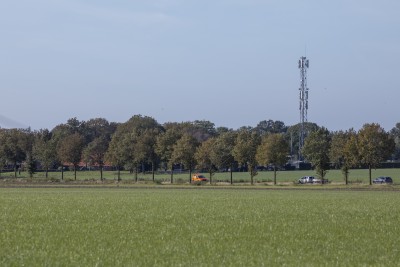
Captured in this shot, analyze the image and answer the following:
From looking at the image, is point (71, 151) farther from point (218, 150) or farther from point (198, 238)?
point (198, 238)

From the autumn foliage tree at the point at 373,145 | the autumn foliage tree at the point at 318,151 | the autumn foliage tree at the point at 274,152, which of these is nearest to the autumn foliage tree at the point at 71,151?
the autumn foliage tree at the point at 274,152

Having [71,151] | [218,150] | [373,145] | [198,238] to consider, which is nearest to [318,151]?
[373,145]

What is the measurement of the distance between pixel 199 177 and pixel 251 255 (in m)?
113

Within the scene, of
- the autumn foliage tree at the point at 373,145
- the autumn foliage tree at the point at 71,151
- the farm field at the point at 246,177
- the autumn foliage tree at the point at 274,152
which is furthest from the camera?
the autumn foliage tree at the point at 71,151

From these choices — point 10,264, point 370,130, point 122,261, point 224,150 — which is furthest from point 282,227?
point 224,150

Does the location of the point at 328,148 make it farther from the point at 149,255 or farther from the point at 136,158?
the point at 149,255

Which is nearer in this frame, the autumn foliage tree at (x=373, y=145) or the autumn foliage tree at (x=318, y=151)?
the autumn foliage tree at (x=373, y=145)

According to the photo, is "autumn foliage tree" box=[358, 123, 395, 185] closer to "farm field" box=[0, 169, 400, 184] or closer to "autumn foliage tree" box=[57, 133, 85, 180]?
"farm field" box=[0, 169, 400, 184]

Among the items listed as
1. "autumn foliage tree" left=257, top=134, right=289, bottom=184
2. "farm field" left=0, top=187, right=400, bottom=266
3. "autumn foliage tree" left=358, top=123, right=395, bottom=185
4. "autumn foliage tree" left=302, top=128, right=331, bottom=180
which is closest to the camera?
"farm field" left=0, top=187, right=400, bottom=266

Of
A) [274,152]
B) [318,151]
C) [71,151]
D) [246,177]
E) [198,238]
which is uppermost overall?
[71,151]

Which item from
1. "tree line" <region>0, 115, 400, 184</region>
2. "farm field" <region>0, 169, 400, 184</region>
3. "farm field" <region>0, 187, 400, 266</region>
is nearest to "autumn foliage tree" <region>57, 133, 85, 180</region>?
"tree line" <region>0, 115, 400, 184</region>

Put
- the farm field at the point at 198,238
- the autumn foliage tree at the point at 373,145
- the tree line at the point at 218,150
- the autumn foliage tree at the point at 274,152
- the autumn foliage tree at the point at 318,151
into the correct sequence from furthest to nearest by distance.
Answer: the autumn foliage tree at the point at 274,152, the autumn foliage tree at the point at 318,151, the tree line at the point at 218,150, the autumn foliage tree at the point at 373,145, the farm field at the point at 198,238

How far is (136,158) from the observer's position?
128 meters

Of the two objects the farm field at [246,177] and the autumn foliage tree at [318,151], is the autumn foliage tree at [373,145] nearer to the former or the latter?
the autumn foliage tree at [318,151]
